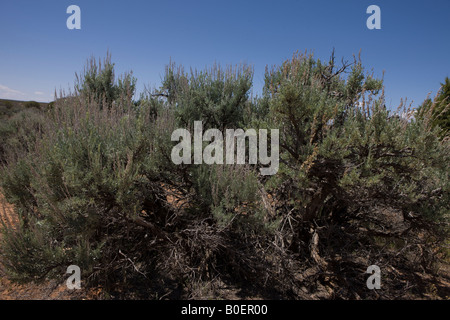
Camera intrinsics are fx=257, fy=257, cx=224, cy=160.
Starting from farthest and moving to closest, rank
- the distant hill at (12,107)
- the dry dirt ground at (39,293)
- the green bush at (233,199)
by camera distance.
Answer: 1. the distant hill at (12,107)
2. the dry dirt ground at (39,293)
3. the green bush at (233,199)

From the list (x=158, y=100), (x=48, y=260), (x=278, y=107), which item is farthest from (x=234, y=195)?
(x=158, y=100)

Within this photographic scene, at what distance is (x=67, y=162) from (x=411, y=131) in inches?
155

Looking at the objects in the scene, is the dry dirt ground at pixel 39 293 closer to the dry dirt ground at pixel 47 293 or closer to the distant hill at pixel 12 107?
the dry dirt ground at pixel 47 293

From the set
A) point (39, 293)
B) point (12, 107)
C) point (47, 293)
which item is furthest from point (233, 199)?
point (12, 107)

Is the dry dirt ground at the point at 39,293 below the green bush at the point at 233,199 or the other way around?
below

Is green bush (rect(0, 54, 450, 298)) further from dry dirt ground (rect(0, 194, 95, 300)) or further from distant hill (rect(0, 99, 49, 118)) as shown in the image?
distant hill (rect(0, 99, 49, 118))

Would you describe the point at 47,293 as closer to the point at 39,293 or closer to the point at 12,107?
the point at 39,293

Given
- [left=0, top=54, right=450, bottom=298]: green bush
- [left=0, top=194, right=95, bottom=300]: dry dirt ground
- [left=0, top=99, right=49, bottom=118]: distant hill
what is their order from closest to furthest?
[left=0, top=54, right=450, bottom=298]: green bush
[left=0, top=194, right=95, bottom=300]: dry dirt ground
[left=0, top=99, right=49, bottom=118]: distant hill

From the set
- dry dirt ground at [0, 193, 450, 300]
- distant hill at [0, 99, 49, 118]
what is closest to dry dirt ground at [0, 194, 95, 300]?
dry dirt ground at [0, 193, 450, 300]

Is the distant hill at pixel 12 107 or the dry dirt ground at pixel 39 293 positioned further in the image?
the distant hill at pixel 12 107

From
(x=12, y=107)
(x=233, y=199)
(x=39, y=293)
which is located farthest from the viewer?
(x=12, y=107)

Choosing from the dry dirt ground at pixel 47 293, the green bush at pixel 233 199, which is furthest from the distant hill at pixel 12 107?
the green bush at pixel 233 199

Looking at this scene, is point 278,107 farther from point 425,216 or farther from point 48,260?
point 48,260

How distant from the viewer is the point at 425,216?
3592 mm
